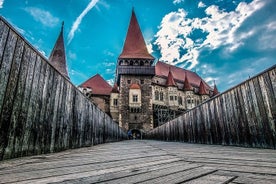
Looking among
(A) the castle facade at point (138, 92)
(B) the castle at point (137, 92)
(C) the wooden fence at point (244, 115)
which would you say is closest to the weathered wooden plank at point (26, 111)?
(C) the wooden fence at point (244, 115)

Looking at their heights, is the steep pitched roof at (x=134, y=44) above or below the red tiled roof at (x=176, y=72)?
above

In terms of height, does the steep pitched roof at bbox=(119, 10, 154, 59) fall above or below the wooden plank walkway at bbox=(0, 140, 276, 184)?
above

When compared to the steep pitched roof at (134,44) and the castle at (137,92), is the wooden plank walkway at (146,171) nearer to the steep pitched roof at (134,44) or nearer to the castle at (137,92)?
the castle at (137,92)

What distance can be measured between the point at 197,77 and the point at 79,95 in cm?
4420

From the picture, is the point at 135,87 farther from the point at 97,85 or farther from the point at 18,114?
the point at 18,114

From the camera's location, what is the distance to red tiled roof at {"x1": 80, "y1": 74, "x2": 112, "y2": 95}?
3128 cm

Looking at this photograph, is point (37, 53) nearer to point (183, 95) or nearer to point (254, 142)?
point (254, 142)

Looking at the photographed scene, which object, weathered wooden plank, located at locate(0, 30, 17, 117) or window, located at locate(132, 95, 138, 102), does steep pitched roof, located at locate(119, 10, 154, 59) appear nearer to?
window, located at locate(132, 95, 138, 102)

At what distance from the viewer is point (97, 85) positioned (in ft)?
108

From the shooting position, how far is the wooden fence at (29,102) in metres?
2.18

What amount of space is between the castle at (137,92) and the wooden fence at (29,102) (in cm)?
2225

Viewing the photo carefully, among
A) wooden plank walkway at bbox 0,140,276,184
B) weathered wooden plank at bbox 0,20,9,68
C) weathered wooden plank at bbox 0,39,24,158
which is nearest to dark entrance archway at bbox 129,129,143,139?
weathered wooden plank at bbox 0,39,24,158

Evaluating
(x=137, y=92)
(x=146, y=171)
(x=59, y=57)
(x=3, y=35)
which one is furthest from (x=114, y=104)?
(x=146, y=171)

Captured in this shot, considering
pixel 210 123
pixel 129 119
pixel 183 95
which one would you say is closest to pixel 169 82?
pixel 183 95
